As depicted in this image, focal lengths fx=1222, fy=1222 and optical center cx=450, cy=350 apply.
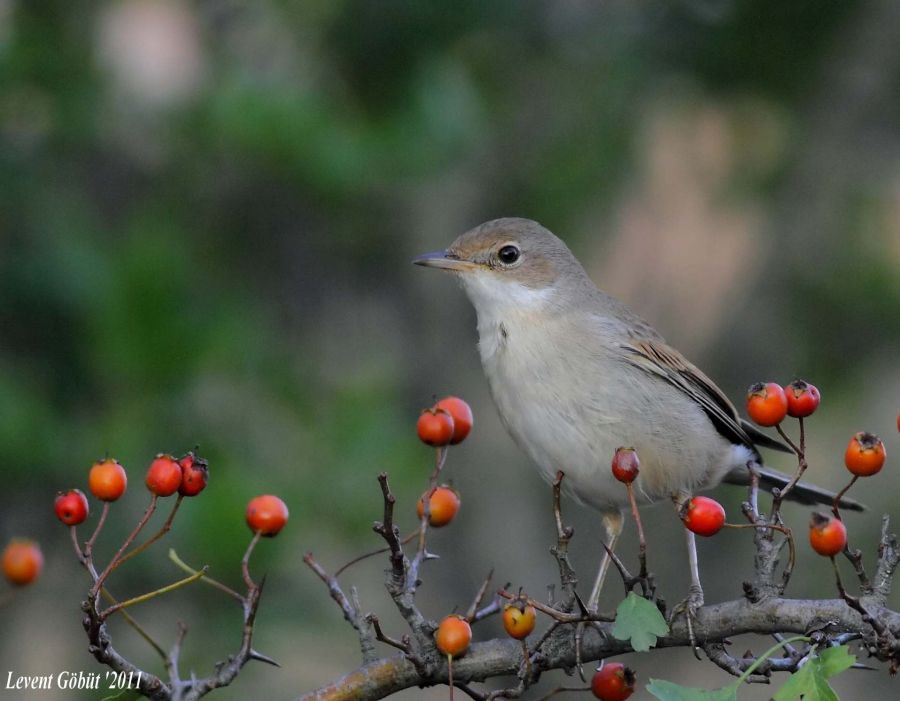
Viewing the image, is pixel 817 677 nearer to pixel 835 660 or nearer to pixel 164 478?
pixel 835 660

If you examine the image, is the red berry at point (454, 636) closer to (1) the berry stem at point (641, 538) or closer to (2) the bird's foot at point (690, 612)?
(1) the berry stem at point (641, 538)

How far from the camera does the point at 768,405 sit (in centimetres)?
312

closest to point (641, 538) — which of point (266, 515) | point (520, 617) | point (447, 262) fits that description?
point (520, 617)

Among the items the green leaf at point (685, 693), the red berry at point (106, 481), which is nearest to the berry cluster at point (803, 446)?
the green leaf at point (685, 693)

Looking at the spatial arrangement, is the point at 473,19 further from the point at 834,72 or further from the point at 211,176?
the point at 834,72

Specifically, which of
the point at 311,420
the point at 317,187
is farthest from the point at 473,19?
the point at 311,420

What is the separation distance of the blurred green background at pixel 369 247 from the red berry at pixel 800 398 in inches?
101

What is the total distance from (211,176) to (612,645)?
4.46 m

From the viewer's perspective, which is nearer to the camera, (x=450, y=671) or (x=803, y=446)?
(x=450, y=671)

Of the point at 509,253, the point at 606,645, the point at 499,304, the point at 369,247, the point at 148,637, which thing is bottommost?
the point at 369,247

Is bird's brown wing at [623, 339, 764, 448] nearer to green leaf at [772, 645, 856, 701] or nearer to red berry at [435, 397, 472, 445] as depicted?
red berry at [435, 397, 472, 445]

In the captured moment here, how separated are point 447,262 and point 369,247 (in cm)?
308

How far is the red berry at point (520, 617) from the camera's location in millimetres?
2727

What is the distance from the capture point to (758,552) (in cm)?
296
